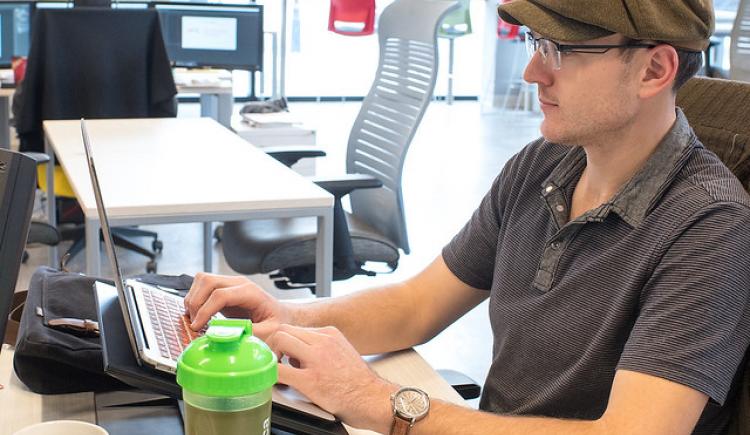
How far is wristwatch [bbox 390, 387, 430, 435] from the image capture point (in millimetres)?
1192

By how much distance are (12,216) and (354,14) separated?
7.06 metres

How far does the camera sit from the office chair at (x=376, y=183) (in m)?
2.79

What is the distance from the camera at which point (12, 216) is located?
1069 millimetres

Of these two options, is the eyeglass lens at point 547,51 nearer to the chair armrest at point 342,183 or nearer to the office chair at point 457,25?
the chair armrest at point 342,183

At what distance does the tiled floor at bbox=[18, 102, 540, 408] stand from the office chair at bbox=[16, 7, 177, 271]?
2.19 feet

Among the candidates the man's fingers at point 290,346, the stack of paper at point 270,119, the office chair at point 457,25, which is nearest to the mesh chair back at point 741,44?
the stack of paper at point 270,119

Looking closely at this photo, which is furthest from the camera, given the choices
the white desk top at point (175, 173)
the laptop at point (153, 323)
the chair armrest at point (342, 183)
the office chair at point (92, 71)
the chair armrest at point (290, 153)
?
the office chair at point (92, 71)

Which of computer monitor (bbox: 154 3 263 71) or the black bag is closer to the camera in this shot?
the black bag

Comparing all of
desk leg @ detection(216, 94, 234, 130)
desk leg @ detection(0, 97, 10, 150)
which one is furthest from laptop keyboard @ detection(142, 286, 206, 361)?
desk leg @ detection(216, 94, 234, 130)

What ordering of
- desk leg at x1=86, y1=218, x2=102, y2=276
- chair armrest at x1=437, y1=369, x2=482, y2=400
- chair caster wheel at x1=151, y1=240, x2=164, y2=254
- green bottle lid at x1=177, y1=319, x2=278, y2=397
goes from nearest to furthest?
green bottle lid at x1=177, y1=319, x2=278, y2=397 → chair armrest at x1=437, y1=369, x2=482, y2=400 → desk leg at x1=86, y1=218, x2=102, y2=276 → chair caster wheel at x1=151, y1=240, x2=164, y2=254

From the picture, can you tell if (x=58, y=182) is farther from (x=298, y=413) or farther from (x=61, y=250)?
(x=298, y=413)

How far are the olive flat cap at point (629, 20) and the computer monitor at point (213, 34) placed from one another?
393 cm

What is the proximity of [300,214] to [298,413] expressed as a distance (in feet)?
4.05

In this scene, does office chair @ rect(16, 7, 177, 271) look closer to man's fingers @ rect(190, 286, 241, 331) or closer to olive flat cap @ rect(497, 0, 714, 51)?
man's fingers @ rect(190, 286, 241, 331)
